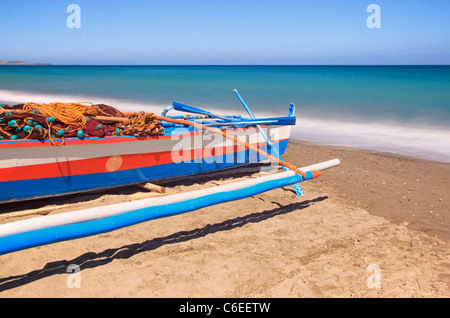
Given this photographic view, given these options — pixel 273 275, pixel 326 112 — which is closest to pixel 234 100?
pixel 326 112

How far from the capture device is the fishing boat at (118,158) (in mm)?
4320

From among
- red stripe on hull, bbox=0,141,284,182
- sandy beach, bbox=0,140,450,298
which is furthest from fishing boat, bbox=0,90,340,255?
sandy beach, bbox=0,140,450,298

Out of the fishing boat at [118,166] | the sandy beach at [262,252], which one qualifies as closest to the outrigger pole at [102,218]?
the fishing boat at [118,166]

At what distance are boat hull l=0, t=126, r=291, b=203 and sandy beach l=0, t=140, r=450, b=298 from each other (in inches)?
10.6

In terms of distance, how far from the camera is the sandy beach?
10.0 ft

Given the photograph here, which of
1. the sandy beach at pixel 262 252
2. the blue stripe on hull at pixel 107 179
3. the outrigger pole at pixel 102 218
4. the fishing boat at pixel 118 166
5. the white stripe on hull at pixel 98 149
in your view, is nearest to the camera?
the outrigger pole at pixel 102 218

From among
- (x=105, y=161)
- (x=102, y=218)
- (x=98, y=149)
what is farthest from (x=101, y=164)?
(x=102, y=218)

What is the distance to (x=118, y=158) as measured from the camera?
4988 mm

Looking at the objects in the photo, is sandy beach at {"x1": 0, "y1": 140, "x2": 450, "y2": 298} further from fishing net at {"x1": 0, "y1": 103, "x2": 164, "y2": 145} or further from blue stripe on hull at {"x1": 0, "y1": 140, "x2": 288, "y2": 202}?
fishing net at {"x1": 0, "y1": 103, "x2": 164, "y2": 145}

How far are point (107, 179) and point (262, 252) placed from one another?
100 inches

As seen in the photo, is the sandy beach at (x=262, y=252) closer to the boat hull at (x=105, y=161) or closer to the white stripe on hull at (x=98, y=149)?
the boat hull at (x=105, y=161)

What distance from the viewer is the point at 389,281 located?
3.21 metres
